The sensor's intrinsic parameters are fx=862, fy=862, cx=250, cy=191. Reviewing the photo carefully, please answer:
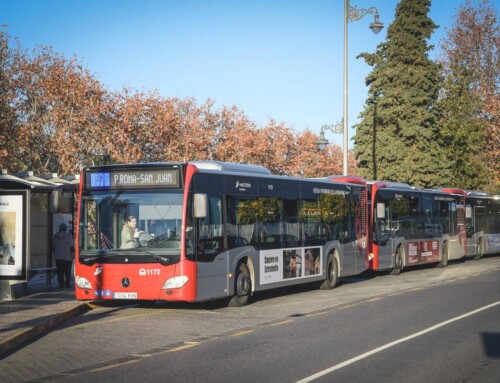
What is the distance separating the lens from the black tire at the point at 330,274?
2316 centimetres

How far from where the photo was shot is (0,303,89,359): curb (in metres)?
12.0

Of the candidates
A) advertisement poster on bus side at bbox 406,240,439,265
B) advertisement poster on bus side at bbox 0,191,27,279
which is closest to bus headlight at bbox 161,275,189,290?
advertisement poster on bus side at bbox 0,191,27,279

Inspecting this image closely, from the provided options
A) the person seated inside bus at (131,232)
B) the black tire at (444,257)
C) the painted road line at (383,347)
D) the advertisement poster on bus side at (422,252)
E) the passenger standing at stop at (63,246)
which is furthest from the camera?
the black tire at (444,257)

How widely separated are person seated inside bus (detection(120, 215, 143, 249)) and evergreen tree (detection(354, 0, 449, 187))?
39.7 m

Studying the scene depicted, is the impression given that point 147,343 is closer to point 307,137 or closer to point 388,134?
point 388,134

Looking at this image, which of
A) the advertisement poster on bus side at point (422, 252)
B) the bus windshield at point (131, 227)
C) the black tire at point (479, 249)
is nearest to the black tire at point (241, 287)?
the bus windshield at point (131, 227)

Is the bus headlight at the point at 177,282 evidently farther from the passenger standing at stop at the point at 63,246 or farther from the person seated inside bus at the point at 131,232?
the passenger standing at stop at the point at 63,246

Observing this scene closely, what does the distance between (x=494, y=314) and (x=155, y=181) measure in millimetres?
6837

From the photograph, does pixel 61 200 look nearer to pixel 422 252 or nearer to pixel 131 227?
pixel 131 227

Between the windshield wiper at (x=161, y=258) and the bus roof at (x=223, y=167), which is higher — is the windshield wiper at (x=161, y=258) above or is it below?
below

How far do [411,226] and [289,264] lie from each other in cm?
1182

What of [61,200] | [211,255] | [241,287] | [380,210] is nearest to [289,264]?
[241,287]

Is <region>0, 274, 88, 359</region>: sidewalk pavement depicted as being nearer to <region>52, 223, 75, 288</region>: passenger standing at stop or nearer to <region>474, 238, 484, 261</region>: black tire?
<region>52, 223, 75, 288</region>: passenger standing at stop

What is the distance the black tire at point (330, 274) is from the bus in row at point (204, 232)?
0.09 ft
